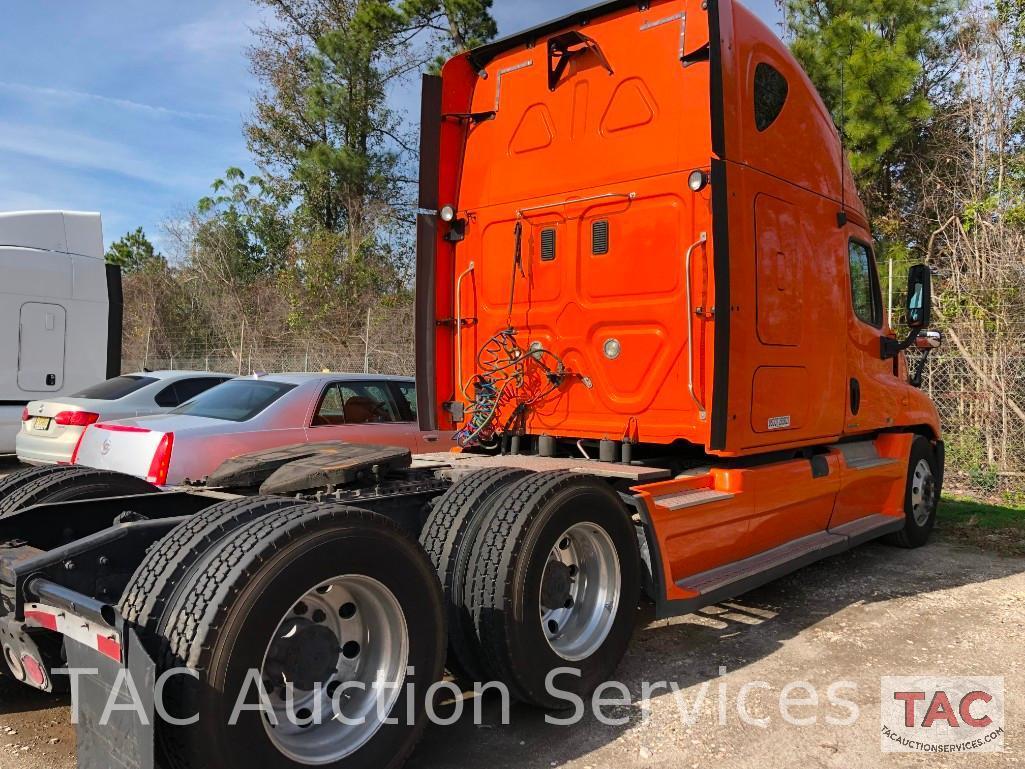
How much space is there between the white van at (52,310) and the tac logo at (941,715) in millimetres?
10827

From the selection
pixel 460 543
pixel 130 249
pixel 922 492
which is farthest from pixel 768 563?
pixel 130 249

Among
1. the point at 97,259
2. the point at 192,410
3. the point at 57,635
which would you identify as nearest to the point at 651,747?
the point at 57,635

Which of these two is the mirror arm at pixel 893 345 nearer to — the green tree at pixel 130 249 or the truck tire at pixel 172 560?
the truck tire at pixel 172 560

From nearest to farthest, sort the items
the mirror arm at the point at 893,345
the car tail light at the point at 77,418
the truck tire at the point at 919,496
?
the mirror arm at the point at 893,345 → the truck tire at the point at 919,496 → the car tail light at the point at 77,418

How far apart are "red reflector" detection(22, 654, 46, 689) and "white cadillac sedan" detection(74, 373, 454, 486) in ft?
9.36

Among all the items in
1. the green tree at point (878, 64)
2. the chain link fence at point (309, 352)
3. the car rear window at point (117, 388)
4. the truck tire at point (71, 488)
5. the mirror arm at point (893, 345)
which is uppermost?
the green tree at point (878, 64)

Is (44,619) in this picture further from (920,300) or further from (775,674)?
(920,300)

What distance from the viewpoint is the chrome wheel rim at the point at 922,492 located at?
705 centimetres

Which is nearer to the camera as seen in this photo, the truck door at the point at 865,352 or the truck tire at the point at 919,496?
the truck door at the point at 865,352

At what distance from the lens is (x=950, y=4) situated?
12859 millimetres

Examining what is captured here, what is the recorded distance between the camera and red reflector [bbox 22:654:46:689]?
114 inches

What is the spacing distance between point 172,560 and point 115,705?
18.5 inches

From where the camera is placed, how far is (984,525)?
26.4ft

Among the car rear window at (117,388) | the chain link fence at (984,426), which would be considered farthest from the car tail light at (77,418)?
the chain link fence at (984,426)
